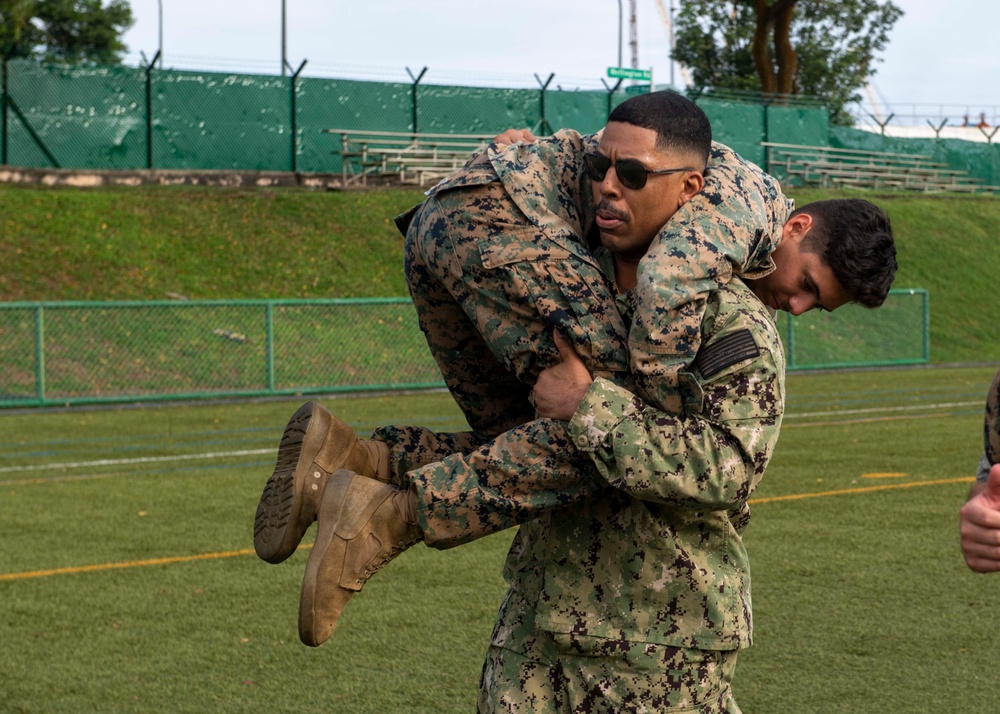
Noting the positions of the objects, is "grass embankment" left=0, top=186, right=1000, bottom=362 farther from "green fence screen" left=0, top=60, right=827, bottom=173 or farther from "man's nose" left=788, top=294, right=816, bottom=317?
"man's nose" left=788, top=294, right=816, bottom=317

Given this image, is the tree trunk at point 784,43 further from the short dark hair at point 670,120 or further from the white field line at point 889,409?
the short dark hair at point 670,120

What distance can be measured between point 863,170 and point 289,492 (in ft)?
118

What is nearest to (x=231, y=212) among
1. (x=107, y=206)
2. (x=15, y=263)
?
(x=107, y=206)

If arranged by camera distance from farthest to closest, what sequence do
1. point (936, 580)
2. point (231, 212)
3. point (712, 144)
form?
1. point (231, 212)
2. point (936, 580)
3. point (712, 144)

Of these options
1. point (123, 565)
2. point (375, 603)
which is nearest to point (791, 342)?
point (123, 565)

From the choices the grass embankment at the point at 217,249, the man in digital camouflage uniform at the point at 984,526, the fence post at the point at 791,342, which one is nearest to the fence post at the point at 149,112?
the grass embankment at the point at 217,249

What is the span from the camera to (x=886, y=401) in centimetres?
1719

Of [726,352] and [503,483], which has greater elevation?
[726,352]

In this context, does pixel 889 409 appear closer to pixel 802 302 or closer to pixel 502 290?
pixel 802 302

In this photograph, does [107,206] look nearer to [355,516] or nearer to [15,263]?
[15,263]

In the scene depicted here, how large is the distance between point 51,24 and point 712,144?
57.0 m

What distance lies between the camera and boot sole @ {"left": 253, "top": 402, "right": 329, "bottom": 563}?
336cm

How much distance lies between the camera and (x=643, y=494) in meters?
2.77

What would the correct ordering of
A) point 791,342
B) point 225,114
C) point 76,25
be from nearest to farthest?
point 791,342, point 225,114, point 76,25
